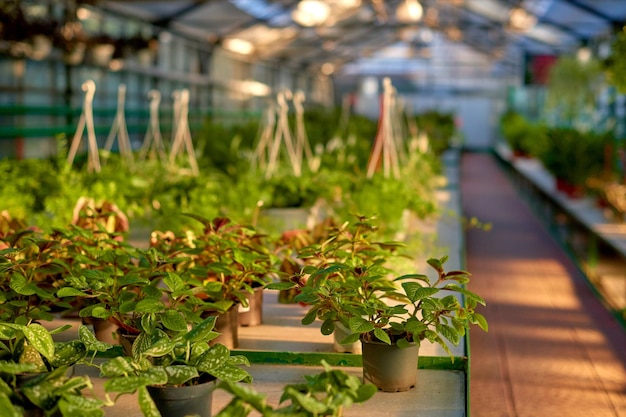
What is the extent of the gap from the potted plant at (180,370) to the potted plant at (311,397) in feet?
0.62

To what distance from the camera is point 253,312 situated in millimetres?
2984

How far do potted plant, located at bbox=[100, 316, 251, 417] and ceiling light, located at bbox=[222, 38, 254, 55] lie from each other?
15.2 metres

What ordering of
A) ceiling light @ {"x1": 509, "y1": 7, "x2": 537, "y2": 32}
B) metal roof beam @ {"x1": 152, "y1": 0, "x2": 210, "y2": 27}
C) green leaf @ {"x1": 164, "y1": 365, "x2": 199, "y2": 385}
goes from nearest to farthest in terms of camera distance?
green leaf @ {"x1": 164, "y1": 365, "x2": 199, "y2": 385}
metal roof beam @ {"x1": 152, "y1": 0, "x2": 210, "y2": 27}
ceiling light @ {"x1": 509, "y1": 7, "x2": 537, "y2": 32}

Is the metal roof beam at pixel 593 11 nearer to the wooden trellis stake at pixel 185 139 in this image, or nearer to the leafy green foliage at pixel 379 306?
the wooden trellis stake at pixel 185 139

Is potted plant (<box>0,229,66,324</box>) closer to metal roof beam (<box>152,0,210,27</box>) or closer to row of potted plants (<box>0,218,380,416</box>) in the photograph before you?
row of potted plants (<box>0,218,380,416</box>)

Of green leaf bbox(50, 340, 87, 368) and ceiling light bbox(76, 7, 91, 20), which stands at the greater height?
ceiling light bbox(76, 7, 91, 20)

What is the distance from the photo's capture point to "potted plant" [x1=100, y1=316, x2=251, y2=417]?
1824mm

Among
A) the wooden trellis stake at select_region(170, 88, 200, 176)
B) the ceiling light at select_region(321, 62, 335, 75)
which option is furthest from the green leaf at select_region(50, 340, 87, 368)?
the ceiling light at select_region(321, 62, 335, 75)

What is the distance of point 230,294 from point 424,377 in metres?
0.64

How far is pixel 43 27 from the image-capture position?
7.09 m

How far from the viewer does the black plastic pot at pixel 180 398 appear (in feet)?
6.18

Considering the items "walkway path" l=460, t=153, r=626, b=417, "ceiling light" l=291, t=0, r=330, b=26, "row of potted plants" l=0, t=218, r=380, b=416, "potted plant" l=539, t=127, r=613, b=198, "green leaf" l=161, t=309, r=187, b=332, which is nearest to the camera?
"row of potted plants" l=0, t=218, r=380, b=416

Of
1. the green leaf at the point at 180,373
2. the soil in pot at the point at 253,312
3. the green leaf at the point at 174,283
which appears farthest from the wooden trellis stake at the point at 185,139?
the green leaf at the point at 180,373

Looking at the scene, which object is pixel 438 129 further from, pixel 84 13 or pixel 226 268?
pixel 226 268
